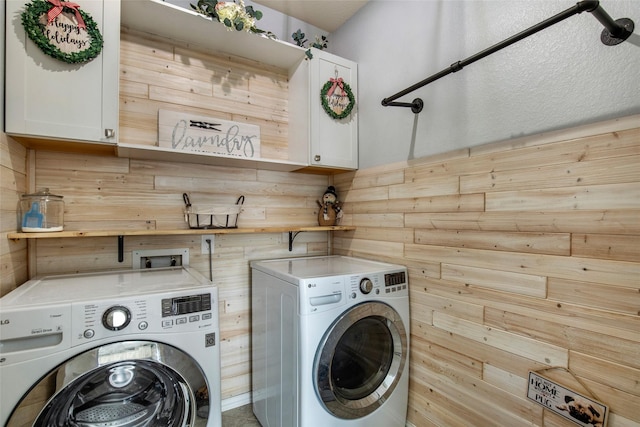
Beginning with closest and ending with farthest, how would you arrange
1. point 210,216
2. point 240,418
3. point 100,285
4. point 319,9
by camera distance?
point 100,285 → point 210,216 → point 240,418 → point 319,9

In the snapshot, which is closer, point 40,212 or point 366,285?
point 40,212

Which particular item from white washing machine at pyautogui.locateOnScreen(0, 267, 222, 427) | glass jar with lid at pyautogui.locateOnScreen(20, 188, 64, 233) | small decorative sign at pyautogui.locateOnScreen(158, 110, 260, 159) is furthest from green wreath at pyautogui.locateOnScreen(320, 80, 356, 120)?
glass jar with lid at pyautogui.locateOnScreen(20, 188, 64, 233)

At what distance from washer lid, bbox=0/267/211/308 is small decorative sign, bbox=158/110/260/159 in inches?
28.0

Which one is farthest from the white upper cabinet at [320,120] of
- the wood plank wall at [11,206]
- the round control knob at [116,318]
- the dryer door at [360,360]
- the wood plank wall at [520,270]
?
the wood plank wall at [11,206]

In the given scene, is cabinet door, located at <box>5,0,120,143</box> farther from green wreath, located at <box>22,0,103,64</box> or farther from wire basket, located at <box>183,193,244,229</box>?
wire basket, located at <box>183,193,244,229</box>

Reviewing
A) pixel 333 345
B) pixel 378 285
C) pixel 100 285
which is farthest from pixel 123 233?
pixel 378 285

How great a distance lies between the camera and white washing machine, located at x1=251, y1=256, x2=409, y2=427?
1384mm

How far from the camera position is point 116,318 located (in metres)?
1.07

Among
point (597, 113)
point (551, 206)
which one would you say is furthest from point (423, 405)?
point (597, 113)

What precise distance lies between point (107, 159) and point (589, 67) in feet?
7.38

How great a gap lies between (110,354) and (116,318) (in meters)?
0.12

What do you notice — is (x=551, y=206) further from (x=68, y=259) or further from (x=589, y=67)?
(x=68, y=259)

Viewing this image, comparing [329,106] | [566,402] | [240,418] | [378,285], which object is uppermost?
[329,106]

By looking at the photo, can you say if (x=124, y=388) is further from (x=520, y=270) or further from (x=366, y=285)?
(x=520, y=270)
